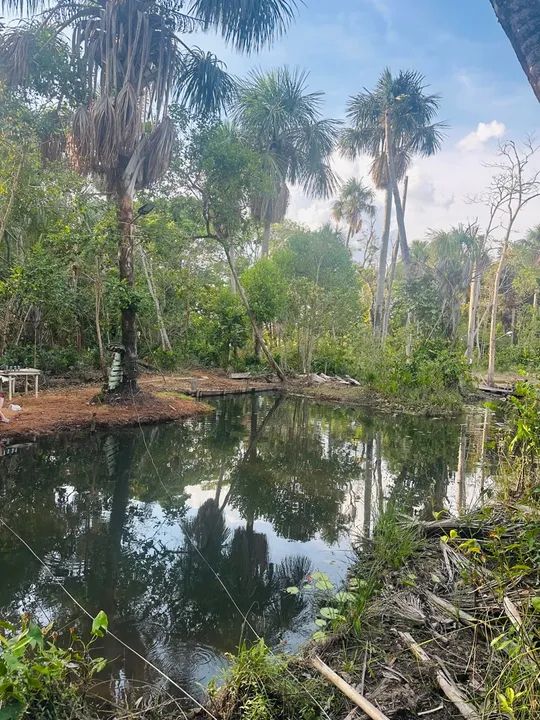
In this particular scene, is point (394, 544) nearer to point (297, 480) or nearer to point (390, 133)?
point (297, 480)

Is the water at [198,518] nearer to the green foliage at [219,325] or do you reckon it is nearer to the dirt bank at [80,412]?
the dirt bank at [80,412]

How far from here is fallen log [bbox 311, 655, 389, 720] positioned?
172 centimetres

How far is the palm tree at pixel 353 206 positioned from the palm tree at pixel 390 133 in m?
8.79

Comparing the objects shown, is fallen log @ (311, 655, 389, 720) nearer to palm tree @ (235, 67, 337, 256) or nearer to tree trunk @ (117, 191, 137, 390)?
tree trunk @ (117, 191, 137, 390)

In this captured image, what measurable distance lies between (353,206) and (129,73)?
23.0 meters

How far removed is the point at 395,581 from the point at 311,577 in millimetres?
801

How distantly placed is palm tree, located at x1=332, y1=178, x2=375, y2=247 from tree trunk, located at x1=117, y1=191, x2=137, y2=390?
21672mm

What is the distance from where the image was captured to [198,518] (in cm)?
498

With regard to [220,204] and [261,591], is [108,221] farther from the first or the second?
[261,591]

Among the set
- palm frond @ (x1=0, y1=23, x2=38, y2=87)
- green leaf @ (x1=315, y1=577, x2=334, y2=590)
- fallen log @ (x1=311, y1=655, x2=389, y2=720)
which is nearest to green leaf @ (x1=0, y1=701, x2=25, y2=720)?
fallen log @ (x1=311, y1=655, x2=389, y2=720)

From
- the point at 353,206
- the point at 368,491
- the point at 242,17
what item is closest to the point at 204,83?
the point at 242,17

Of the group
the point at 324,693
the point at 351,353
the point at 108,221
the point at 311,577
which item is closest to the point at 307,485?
the point at 311,577

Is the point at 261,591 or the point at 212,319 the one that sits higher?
the point at 212,319

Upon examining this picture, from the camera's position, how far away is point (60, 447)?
7008 millimetres
